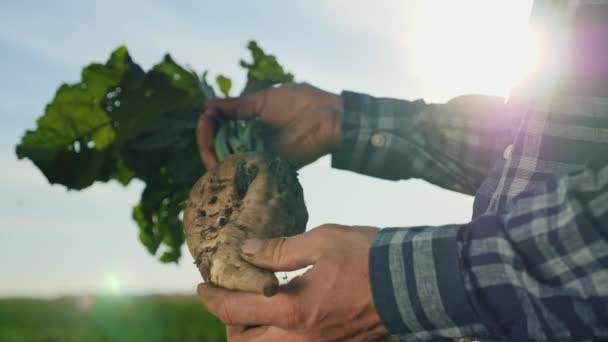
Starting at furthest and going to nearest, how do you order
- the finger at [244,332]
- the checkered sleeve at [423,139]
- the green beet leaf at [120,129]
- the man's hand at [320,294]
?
1. the green beet leaf at [120,129]
2. the checkered sleeve at [423,139]
3. the finger at [244,332]
4. the man's hand at [320,294]

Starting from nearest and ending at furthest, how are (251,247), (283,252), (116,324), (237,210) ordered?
(283,252)
(251,247)
(237,210)
(116,324)

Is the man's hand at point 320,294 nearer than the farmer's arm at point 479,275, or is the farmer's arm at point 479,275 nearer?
the farmer's arm at point 479,275

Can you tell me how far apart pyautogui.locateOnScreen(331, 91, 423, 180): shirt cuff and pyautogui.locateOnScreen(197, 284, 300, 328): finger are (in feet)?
4.05

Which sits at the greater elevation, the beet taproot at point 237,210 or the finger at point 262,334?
the beet taproot at point 237,210

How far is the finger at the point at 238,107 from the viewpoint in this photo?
328 centimetres

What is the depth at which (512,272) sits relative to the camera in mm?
1568

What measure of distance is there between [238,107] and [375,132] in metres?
0.72

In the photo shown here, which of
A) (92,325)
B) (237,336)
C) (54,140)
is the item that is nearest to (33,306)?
(92,325)

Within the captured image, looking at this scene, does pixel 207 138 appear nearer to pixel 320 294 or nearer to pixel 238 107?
pixel 238 107

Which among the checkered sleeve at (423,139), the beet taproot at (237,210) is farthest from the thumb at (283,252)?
the checkered sleeve at (423,139)

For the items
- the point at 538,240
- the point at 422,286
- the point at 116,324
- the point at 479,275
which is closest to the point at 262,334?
the point at 422,286

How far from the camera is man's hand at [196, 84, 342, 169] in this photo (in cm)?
324

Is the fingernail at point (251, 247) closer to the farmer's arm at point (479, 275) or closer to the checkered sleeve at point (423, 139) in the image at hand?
the farmer's arm at point (479, 275)

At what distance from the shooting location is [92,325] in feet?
52.2
